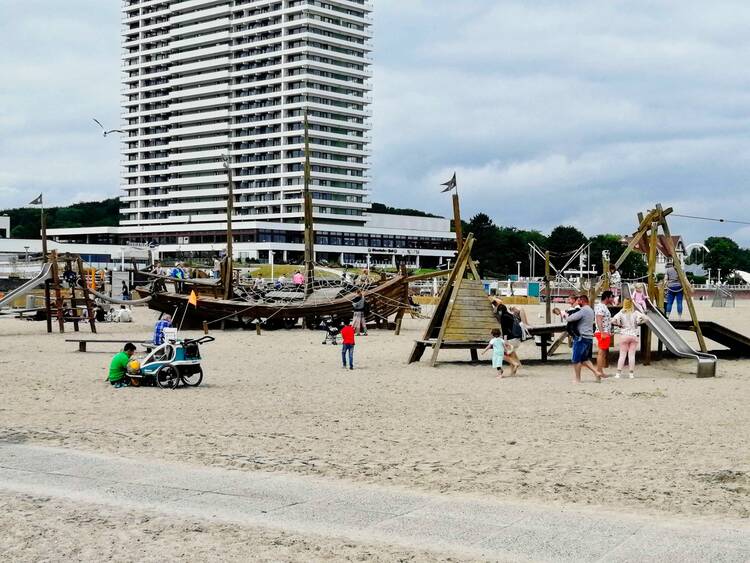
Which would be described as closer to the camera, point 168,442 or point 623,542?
point 623,542

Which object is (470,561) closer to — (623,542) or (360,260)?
(623,542)

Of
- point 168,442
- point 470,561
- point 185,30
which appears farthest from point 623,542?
point 185,30

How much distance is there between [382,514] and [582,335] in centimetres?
1012

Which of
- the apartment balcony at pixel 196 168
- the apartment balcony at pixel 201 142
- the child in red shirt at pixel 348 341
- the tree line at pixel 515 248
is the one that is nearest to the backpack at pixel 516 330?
the child in red shirt at pixel 348 341

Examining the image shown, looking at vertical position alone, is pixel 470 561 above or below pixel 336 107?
below

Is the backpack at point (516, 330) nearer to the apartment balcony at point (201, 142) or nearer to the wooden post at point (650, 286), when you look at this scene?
the wooden post at point (650, 286)

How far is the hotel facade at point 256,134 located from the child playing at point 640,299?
10009cm

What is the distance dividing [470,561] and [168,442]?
533cm

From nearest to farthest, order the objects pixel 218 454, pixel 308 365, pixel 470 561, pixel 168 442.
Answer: pixel 470 561 → pixel 218 454 → pixel 168 442 → pixel 308 365

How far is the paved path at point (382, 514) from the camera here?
602 cm

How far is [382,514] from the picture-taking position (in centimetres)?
692

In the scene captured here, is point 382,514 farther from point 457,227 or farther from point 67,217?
point 67,217

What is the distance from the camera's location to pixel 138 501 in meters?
7.30

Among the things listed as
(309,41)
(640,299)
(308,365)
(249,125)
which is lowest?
(308,365)
